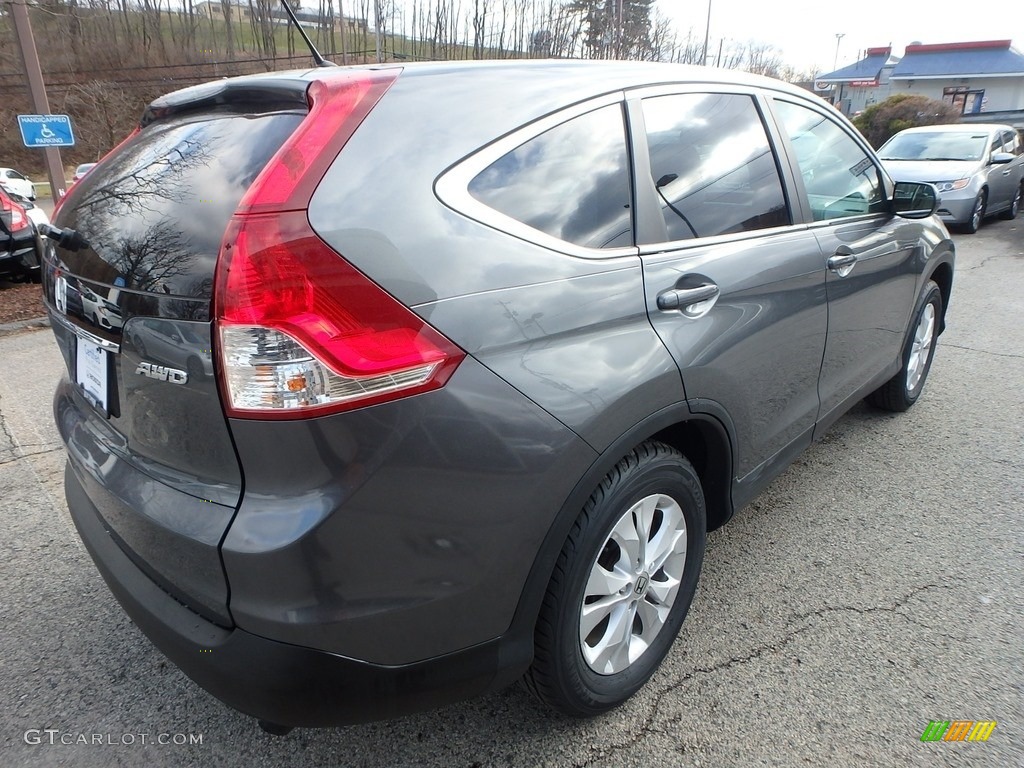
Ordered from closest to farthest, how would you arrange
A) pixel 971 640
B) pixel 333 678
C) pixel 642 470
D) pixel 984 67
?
pixel 333 678
pixel 642 470
pixel 971 640
pixel 984 67

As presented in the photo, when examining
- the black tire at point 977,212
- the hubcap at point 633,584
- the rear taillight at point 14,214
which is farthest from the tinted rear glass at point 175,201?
the black tire at point 977,212

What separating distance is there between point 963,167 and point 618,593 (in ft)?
39.5

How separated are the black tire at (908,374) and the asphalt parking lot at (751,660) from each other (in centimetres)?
60

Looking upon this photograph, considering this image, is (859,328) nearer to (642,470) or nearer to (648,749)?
(642,470)

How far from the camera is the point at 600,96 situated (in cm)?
190

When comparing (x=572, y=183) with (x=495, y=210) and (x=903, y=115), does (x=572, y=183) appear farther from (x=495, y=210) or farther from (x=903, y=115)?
(x=903, y=115)

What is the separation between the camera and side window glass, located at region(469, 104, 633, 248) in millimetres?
1609

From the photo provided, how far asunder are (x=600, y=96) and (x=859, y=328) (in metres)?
1.79

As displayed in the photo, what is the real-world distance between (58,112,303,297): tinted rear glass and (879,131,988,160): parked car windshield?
40.0 ft

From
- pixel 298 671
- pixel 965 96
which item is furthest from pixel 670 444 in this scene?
pixel 965 96

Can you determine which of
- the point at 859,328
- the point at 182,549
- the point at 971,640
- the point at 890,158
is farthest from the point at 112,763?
the point at 890,158

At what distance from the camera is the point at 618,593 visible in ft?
6.25

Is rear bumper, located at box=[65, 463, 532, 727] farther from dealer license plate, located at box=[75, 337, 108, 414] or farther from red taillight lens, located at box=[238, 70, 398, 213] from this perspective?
red taillight lens, located at box=[238, 70, 398, 213]

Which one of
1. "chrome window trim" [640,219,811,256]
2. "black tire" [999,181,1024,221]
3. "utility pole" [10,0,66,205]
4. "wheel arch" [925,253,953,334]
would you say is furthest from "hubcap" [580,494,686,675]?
"black tire" [999,181,1024,221]
